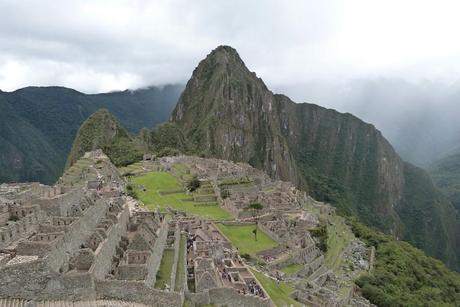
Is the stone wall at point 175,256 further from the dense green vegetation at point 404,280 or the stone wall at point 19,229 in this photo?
the dense green vegetation at point 404,280

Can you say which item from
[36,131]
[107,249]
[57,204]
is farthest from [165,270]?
[36,131]

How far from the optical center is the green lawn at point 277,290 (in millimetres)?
30266

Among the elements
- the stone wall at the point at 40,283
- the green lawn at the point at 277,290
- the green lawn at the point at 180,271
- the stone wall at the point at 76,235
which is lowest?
the green lawn at the point at 277,290

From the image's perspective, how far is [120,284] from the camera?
67.0 feet

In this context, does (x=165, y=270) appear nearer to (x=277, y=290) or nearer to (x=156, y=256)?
(x=156, y=256)

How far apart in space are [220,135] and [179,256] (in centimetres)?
15385

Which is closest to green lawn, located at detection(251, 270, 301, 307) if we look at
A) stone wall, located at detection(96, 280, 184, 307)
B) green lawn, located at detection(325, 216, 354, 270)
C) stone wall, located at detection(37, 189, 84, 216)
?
stone wall, located at detection(96, 280, 184, 307)

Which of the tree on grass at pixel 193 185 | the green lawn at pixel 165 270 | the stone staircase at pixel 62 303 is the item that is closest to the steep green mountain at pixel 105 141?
the tree on grass at pixel 193 185

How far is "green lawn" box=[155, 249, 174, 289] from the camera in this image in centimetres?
2366

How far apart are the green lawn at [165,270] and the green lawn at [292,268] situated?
15011 mm

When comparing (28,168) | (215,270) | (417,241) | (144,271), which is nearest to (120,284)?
(144,271)

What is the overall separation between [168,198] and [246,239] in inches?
674

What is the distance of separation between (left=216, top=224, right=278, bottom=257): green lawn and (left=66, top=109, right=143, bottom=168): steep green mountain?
178ft

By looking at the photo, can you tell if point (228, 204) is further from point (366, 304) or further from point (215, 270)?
point (215, 270)
